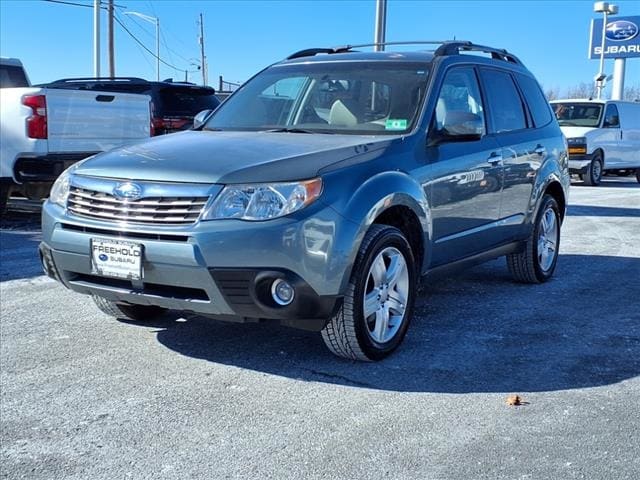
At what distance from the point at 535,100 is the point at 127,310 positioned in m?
3.85

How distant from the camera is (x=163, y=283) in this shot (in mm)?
3930

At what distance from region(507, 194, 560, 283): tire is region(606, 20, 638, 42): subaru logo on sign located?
37.2 metres

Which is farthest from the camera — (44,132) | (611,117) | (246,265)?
(611,117)

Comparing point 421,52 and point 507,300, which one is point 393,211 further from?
point 507,300

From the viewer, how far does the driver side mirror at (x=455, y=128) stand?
4.86 meters

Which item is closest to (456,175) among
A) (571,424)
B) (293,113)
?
(293,113)

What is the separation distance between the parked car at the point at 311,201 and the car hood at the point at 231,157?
0.01 metres

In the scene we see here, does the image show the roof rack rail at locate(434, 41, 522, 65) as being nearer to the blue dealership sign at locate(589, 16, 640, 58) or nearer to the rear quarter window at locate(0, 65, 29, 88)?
the rear quarter window at locate(0, 65, 29, 88)

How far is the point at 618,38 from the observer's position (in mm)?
40312

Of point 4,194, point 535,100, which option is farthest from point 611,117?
point 4,194

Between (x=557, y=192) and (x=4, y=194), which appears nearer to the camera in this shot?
(x=557, y=192)

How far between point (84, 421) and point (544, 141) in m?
4.45

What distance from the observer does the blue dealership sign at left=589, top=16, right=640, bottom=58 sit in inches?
1548

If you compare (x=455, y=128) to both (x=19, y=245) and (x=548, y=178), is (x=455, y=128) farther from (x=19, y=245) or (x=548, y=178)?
(x=19, y=245)
